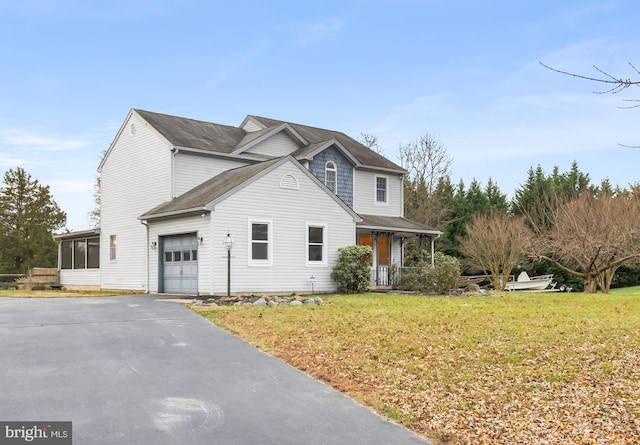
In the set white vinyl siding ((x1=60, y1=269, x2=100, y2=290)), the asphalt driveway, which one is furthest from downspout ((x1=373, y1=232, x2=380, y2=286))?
the asphalt driveway

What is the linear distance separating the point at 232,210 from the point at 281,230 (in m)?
2.08

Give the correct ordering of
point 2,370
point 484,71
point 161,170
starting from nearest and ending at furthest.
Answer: point 2,370 < point 484,71 < point 161,170

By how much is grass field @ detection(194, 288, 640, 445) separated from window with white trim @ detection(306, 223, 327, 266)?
291 inches

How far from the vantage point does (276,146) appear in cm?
2648

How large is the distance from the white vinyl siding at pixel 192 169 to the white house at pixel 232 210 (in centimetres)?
4

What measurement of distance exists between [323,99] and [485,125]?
767 centimetres

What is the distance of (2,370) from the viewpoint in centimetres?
816

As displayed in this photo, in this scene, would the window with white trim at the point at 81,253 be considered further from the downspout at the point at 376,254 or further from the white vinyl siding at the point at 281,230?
the downspout at the point at 376,254

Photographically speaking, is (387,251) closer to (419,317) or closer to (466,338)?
(419,317)

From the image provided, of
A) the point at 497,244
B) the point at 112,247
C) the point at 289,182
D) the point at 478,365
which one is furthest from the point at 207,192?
the point at 497,244

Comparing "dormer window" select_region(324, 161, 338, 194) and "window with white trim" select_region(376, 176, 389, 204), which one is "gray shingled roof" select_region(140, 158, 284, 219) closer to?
"dormer window" select_region(324, 161, 338, 194)

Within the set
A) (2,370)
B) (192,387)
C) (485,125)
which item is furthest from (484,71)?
(2,370)

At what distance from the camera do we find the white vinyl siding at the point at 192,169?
23.1 metres

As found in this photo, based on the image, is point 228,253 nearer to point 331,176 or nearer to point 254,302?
point 254,302
